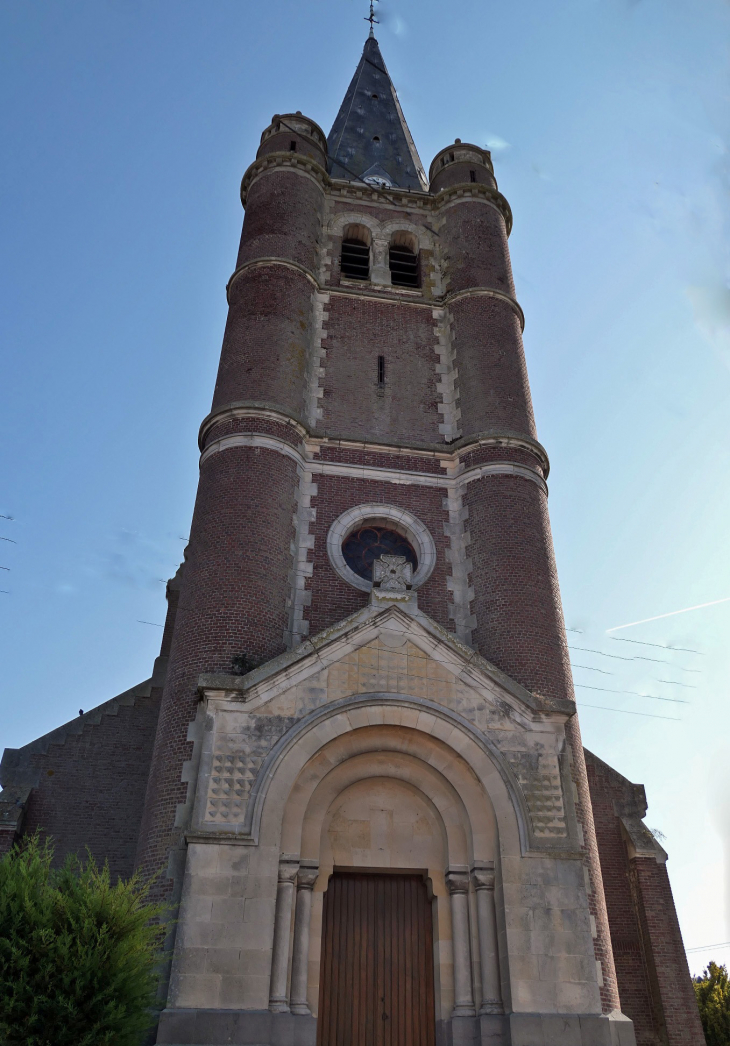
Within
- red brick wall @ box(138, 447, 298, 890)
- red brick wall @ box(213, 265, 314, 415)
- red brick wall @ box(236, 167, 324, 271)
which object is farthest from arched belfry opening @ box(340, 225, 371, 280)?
red brick wall @ box(138, 447, 298, 890)

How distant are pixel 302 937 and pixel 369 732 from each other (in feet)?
8.84

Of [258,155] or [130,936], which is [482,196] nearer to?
[258,155]

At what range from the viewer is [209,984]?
30.6ft

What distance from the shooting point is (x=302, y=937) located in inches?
409

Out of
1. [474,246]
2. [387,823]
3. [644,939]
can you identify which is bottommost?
[644,939]

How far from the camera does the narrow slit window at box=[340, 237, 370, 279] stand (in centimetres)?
2070

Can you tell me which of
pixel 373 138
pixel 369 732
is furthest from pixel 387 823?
pixel 373 138

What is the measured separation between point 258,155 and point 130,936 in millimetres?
19555

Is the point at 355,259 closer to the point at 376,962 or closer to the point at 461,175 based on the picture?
the point at 461,175

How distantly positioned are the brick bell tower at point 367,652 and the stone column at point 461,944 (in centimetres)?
3

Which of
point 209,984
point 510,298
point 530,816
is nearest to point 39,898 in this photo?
point 209,984

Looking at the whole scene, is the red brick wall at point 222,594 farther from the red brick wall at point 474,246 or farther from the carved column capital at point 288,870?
the red brick wall at point 474,246

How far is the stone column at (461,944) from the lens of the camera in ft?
34.4

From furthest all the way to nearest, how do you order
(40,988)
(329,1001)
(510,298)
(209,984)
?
(510,298), (329,1001), (209,984), (40,988)
